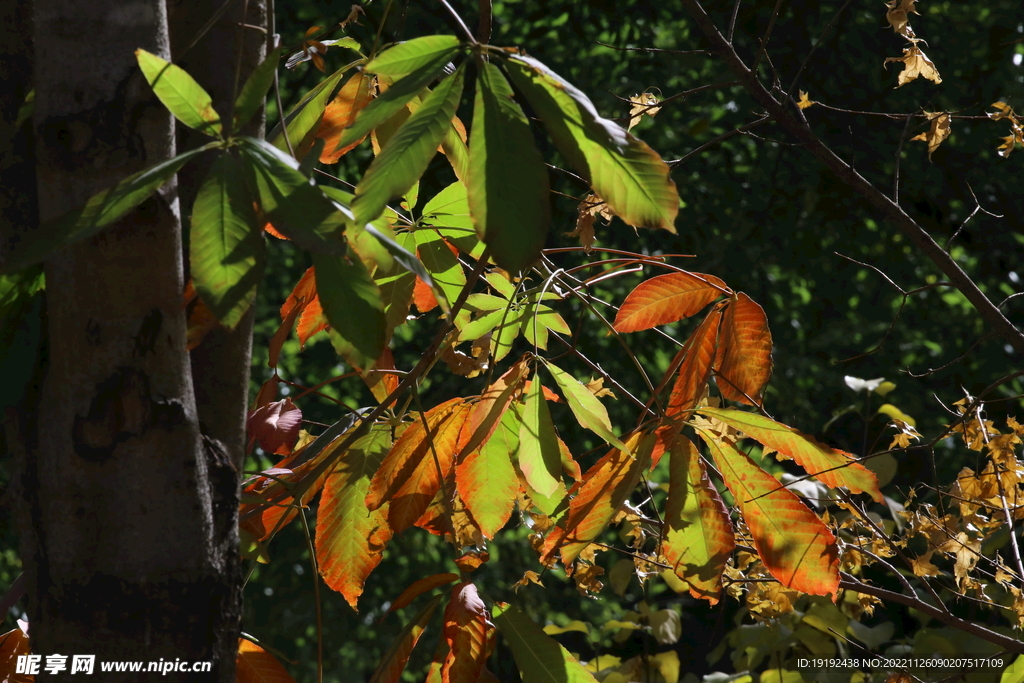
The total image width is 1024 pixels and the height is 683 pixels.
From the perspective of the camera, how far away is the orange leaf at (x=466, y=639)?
0.59 metres

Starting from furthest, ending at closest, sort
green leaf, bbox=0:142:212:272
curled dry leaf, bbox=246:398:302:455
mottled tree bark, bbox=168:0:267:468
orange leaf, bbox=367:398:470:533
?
1. curled dry leaf, bbox=246:398:302:455
2. orange leaf, bbox=367:398:470:533
3. mottled tree bark, bbox=168:0:267:468
4. green leaf, bbox=0:142:212:272

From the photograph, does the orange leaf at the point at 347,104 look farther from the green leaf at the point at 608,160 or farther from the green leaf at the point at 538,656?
the green leaf at the point at 538,656

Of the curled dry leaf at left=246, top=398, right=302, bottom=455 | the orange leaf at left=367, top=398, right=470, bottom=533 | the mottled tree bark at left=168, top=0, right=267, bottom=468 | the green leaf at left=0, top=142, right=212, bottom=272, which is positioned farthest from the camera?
the curled dry leaf at left=246, top=398, right=302, bottom=455

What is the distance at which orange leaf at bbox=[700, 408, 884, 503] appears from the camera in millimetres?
636

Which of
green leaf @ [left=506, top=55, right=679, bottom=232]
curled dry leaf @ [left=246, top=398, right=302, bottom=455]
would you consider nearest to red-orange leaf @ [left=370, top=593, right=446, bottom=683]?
curled dry leaf @ [left=246, top=398, right=302, bottom=455]

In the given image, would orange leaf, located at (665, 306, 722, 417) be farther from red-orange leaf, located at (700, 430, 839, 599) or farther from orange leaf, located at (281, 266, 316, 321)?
orange leaf, located at (281, 266, 316, 321)

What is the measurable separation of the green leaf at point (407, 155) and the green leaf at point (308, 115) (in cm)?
21

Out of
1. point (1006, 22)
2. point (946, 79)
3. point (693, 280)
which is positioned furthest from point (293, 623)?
point (1006, 22)

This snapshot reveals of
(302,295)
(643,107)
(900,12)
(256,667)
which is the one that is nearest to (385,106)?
(302,295)

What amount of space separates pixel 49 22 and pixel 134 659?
37cm

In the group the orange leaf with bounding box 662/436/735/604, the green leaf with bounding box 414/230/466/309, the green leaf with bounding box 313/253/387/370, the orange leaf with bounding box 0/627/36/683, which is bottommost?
the orange leaf with bounding box 0/627/36/683

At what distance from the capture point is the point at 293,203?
43cm

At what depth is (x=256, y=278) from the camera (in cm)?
44

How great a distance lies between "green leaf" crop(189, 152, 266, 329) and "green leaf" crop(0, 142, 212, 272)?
23mm
